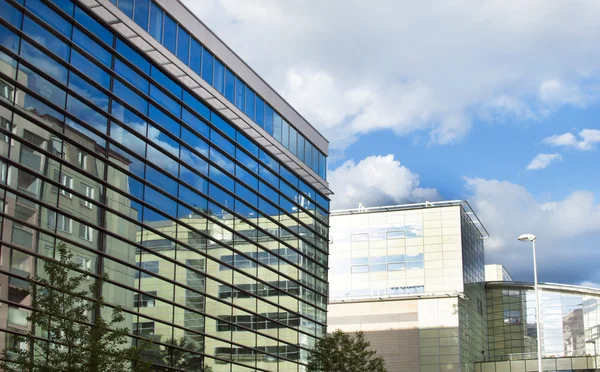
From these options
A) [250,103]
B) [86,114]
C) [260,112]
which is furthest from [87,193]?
[260,112]

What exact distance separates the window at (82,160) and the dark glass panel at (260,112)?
16784 millimetres

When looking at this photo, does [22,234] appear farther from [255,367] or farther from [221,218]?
[255,367]

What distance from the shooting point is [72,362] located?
2475 centimetres

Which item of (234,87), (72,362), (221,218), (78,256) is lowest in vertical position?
(72,362)

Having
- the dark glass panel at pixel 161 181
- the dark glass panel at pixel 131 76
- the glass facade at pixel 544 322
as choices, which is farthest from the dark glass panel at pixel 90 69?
the glass facade at pixel 544 322

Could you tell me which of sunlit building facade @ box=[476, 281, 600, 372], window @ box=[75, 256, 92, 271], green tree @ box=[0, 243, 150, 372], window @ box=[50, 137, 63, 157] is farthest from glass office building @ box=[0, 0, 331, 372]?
sunlit building facade @ box=[476, 281, 600, 372]

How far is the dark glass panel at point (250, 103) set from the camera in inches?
1872

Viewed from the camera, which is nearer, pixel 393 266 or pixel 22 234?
pixel 22 234

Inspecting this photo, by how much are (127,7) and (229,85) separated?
9.92 meters

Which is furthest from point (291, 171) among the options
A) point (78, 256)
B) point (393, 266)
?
point (393, 266)

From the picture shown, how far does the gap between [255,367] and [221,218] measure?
26.4 ft

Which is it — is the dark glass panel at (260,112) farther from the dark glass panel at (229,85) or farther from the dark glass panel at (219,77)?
the dark glass panel at (219,77)

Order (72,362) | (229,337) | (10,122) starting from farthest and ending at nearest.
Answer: (229,337) → (10,122) → (72,362)

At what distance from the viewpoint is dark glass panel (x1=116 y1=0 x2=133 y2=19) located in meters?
36.2
